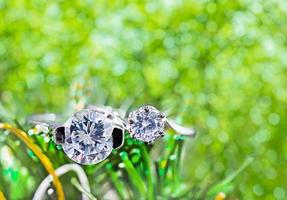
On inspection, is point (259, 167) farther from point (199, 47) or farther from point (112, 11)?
point (112, 11)

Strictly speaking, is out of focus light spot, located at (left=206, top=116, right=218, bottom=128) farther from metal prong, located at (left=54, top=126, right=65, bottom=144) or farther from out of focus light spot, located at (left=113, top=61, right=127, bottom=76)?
metal prong, located at (left=54, top=126, right=65, bottom=144)

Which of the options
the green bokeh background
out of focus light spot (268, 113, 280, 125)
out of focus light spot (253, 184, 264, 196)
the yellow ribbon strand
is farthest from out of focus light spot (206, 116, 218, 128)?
the yellow ribbon strand

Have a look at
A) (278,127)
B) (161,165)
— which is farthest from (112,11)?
(161,165)

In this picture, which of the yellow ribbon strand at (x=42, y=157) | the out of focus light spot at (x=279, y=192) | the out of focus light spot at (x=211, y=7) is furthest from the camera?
the out of focus light spot at (x=211, y=7)

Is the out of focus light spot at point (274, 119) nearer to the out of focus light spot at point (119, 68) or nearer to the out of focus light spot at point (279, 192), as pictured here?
the out of focus light spot at point (279, 192)

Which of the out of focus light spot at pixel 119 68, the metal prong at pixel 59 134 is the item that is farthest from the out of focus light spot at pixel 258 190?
the metal prong at pixel 59 134

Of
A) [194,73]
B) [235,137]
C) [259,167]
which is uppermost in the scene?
[194,73]
